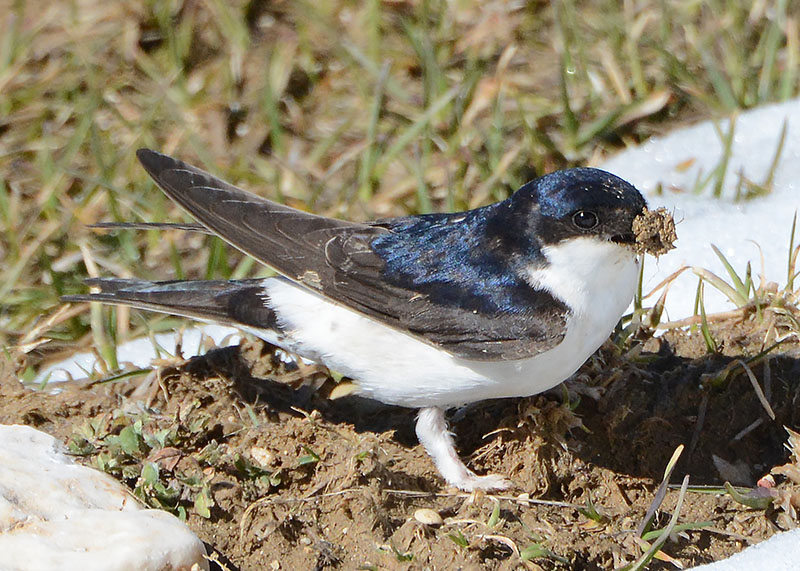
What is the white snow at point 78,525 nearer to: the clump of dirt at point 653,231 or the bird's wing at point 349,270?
the bird's wing at point 349,270

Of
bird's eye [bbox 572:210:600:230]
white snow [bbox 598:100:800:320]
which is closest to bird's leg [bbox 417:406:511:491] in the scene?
bird's eye [bbox 572:210:600:230]

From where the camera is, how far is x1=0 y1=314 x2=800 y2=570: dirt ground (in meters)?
2.75

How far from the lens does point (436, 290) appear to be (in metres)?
3.15

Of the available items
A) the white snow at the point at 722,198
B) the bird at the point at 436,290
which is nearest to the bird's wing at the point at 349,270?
the bird at the point at 436,290

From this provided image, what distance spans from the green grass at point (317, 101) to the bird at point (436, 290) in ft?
3.44

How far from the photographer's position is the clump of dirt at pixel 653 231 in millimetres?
2869

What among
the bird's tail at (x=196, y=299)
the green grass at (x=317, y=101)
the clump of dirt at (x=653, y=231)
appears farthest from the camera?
the green grass at (x=317, y=101)

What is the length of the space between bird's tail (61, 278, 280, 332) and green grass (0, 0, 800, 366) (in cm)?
76

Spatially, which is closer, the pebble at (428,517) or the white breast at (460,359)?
the pebble at (428,517)

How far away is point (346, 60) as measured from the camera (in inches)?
218

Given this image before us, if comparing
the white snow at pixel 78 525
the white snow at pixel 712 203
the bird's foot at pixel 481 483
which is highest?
the white snow at pixel 78 525

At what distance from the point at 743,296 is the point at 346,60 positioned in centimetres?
265

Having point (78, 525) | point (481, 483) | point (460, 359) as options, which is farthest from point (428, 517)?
point (78, 525)

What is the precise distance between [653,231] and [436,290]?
63 centimetres
